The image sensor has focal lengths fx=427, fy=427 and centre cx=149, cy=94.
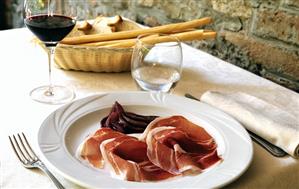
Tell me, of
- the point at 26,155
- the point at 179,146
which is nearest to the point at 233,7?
the point at 179,146

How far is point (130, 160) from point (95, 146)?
0.23ft

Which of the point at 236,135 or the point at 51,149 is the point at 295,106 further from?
the point at 51,149

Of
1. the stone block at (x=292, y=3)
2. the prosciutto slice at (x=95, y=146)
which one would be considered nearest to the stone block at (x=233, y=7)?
the stone block at (x=292, y=3)

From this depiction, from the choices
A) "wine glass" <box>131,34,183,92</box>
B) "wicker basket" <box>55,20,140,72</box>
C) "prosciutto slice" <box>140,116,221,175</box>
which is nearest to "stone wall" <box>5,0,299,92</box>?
"wicker basket" <box>55,20,140,72</box>

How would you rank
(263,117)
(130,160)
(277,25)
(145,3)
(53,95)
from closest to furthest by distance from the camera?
(130,160)
(263,117)
(53,95)
(277,25)
(145,3)

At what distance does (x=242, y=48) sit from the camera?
1443mm

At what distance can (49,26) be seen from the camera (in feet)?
3.05

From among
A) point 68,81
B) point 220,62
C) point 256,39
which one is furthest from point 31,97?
point 256,39

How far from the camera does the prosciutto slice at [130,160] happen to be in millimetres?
677

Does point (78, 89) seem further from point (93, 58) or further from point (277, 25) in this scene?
point (277, 25)

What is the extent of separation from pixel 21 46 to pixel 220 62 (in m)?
0.61

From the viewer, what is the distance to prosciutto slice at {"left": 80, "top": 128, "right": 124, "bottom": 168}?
0.71 metres

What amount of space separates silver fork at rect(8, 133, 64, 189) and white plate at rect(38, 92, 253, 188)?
0.03m

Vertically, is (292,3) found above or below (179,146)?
above
